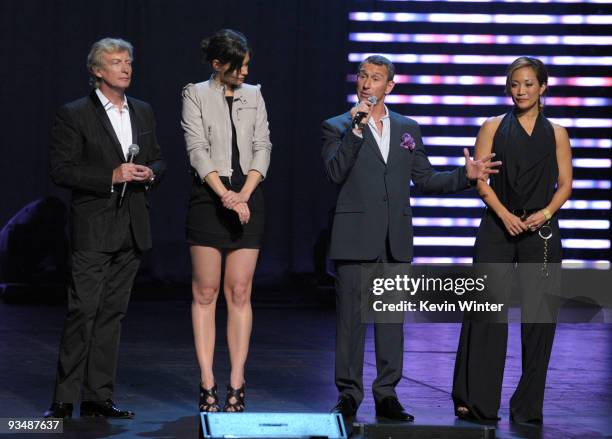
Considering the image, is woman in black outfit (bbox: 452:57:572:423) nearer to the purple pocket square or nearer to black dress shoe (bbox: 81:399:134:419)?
the purple pocket square

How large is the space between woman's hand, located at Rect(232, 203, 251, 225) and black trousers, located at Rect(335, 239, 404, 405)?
0.50 m

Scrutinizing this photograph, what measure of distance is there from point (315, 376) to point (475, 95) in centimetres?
596

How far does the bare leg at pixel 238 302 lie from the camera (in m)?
4.77

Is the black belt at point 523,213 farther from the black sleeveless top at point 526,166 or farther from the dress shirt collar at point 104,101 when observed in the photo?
the dress shirt collar at point 104,101

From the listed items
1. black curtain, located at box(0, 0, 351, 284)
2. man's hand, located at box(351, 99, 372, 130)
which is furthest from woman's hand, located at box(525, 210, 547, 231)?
black curtain, located at box(0, 0, 351, 284)

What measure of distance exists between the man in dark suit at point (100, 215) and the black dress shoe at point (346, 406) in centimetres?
85

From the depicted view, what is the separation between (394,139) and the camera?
5000mm

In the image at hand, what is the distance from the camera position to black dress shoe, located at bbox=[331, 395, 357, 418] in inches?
191

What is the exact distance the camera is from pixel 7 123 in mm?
11727

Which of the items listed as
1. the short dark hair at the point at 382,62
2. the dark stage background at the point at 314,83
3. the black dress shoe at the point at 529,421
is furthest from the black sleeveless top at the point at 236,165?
the dark stage background at the point at 314,83

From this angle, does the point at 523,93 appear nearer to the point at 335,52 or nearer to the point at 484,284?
the point at 484,284

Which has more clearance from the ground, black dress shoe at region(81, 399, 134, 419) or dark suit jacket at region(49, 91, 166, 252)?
dark suit jacket at region(49, 91, 166, 252)

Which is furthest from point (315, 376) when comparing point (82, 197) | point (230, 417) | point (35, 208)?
point (35, 208)

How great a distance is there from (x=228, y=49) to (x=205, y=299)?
1003 mm
